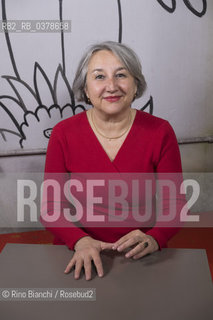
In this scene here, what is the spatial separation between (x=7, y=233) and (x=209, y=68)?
179cm

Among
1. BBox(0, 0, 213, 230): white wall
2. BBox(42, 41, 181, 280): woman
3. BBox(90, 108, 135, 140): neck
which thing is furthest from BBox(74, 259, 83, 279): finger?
BBox(0, 0, 213, 230): white wall

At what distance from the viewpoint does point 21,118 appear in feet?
7.89

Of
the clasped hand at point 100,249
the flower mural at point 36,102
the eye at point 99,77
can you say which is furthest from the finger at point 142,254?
the flower mural at point 36,102

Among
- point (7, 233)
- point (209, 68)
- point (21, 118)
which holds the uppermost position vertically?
point (209, 68)

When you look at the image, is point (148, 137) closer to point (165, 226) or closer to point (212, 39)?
point (165, 226)

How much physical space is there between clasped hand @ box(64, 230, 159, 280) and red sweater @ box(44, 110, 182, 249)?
290 mm

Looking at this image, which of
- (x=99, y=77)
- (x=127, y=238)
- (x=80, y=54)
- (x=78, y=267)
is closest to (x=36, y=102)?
(x=80, y=54)

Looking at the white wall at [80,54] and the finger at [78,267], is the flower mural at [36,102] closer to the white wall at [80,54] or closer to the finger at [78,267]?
the white wall at [80,54]

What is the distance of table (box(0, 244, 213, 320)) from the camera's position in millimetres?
891

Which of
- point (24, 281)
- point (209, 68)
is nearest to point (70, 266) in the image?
point (24, 281)

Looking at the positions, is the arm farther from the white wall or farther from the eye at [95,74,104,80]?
the white wall

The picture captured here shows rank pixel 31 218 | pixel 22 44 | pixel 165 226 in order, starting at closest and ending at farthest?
pixel 165 226 → pixel 22 44 → pixel 31 218

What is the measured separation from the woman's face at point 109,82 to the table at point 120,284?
57 cm

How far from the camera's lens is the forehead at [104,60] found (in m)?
1.44
